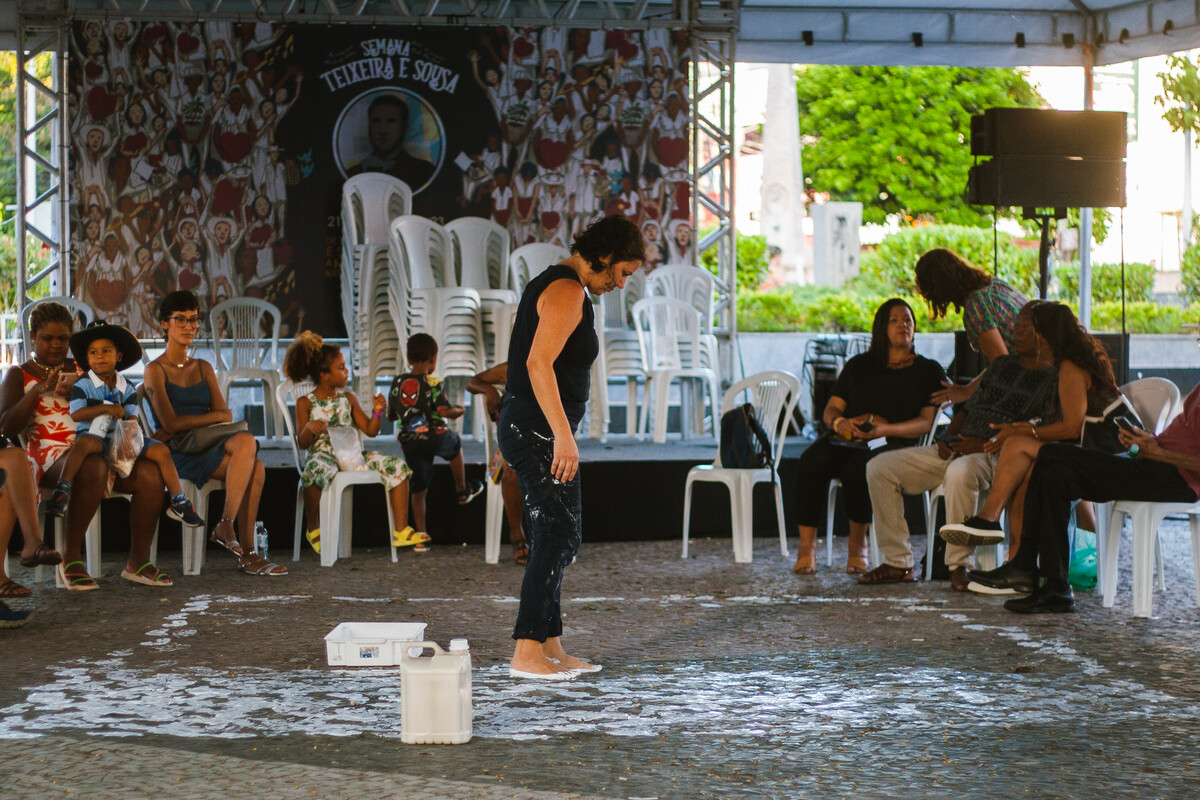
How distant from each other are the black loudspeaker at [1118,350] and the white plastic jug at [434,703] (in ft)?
17.4

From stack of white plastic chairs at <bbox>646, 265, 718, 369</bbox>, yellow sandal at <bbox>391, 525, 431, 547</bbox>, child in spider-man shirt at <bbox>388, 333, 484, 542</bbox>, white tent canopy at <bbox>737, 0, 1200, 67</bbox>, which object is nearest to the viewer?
yellow sandal at <bbox>391, 525, 431, 547</bbox>

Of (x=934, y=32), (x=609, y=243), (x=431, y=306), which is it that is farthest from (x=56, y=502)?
(x=934, y=32)

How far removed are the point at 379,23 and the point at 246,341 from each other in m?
2.62

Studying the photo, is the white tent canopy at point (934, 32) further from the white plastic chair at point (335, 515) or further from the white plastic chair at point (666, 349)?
the white plastic chair at point (335, 515)

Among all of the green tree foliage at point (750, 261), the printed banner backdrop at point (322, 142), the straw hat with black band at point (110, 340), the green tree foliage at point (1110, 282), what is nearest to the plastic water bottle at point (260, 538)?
the straw hat with black band at point (110, 340)

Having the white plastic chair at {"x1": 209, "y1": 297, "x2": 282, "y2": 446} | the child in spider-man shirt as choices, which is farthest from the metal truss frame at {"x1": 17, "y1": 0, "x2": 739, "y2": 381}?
the child in spider-man shirt

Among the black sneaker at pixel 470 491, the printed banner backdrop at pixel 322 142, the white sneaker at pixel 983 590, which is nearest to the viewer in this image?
the white sneaker at pixel 983 590

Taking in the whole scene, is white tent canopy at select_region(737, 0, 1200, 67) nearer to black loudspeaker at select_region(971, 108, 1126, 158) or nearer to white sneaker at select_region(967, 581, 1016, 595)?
Result: black loudspeaker at select_region(971, 108, 1126, 158)

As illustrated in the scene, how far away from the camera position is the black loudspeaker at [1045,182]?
760 centimetres

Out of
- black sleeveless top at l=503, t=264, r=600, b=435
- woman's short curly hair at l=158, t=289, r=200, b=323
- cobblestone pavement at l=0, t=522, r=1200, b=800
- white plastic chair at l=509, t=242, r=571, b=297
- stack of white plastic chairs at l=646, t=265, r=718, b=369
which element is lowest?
cobblestone pavement at l=0, t=522, r=1200, b=800

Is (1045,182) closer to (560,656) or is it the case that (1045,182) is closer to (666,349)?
(666,349)

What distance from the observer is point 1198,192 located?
20.1 meters

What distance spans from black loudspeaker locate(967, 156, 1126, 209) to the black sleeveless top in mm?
4369

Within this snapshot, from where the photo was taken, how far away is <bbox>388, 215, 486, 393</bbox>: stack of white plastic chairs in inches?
327
